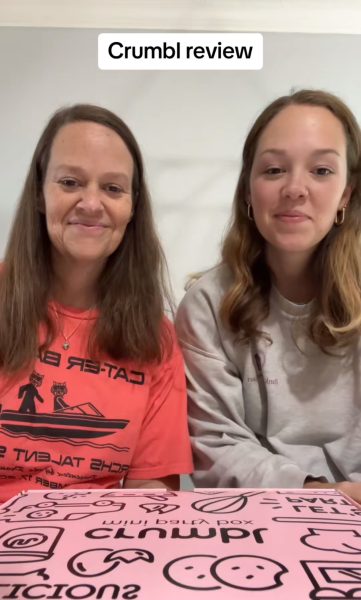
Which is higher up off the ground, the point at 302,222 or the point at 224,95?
the point at 224,95

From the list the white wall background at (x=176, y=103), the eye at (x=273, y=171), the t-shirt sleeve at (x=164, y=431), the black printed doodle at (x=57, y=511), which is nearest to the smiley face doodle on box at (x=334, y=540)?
the black printed doodle at (x=57, y=511)

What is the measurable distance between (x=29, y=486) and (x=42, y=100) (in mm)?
1136

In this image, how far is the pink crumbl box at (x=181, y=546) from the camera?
Answer: 0.44 meters

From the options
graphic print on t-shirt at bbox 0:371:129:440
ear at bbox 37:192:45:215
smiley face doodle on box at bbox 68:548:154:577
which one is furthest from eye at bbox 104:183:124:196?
smiley face doodle on box at bbox 68:548:154:577

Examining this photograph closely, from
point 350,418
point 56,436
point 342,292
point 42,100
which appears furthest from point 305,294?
point 42,100

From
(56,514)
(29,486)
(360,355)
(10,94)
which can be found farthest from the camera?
(10,94)

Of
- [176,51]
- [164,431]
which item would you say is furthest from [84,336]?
[176,51]

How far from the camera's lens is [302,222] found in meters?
0.91

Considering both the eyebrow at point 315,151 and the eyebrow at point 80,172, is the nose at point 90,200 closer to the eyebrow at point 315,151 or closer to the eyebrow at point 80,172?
the eyebrow at point 80,172

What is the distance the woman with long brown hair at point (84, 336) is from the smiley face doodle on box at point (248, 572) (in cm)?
43

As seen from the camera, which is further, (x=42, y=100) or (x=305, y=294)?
(x=42, y=100)

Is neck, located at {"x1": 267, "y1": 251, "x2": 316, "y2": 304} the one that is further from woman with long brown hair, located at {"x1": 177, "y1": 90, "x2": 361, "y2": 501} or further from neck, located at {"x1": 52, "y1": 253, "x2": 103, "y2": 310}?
neck, located at {"x1": 52, "y1": 253, "x2": 103, "y2": 310}

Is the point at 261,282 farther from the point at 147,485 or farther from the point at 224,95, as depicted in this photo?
the point at 224,95

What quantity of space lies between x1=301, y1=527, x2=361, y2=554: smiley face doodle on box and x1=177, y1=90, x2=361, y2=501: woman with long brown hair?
32 centimetres
